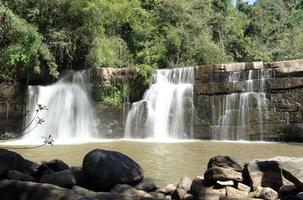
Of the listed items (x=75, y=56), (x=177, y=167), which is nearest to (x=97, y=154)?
(x=177, y=167)

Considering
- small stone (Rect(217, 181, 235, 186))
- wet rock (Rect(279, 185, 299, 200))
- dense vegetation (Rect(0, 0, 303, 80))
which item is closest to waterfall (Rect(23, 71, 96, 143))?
dense vegetation (Rect(0, 0, 303, 80))

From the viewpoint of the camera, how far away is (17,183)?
5.86 m

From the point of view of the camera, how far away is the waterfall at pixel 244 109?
19.5m

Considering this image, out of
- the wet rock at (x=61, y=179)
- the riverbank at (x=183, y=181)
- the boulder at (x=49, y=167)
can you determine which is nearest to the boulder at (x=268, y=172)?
the riverbank at (x=183, y=181)

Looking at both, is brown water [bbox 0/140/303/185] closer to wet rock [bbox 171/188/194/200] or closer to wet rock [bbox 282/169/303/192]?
wet rock [bbox 171/188/194/200]

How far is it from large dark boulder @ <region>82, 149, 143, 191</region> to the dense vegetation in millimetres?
9604

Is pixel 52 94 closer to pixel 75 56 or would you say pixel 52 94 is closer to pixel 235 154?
pixel 75 56

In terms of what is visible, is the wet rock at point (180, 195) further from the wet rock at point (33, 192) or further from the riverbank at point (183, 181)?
the wet rock at point (33, 192)

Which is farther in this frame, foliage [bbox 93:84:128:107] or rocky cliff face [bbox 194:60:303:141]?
foliage [bbox 93:84:128:107]

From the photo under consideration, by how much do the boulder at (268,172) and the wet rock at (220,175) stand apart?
0.20m

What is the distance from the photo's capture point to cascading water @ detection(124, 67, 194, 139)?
20797 millimetres

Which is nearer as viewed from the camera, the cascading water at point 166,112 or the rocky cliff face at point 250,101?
the rocky cliff face at point 250,101

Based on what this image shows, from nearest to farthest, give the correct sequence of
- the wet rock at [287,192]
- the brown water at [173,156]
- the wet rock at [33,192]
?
the wet rock at [33,192]
the wet rock at [287,192]
the brown water at [173,156]

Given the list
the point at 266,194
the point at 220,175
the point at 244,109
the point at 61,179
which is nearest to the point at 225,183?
the point at 220,175
